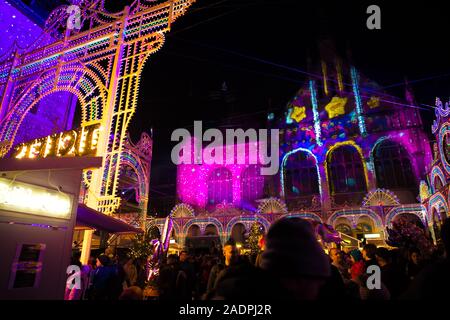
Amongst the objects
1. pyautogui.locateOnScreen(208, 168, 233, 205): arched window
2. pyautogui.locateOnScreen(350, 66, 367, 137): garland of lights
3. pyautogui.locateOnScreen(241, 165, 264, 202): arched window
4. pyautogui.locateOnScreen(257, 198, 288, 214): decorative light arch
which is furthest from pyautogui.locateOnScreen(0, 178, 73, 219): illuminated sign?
pyautogui.locateOnScreen(350, 66, 367, 137): garland of lights

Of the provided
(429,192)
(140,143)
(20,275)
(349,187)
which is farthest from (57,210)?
(349,187)

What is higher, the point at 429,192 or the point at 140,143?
the point at 140,143

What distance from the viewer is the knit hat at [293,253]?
140 centimetres

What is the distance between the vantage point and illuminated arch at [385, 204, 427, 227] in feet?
55.1

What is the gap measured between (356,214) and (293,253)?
1910 centimetres

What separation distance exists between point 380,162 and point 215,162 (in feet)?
44.0

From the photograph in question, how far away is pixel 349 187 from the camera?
21.3m

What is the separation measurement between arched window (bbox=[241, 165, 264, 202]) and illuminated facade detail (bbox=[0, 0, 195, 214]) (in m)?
17.0

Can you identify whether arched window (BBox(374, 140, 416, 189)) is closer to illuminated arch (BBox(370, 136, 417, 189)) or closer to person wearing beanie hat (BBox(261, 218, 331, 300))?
illuminated arch (BBox(370, 136, 417, 189))

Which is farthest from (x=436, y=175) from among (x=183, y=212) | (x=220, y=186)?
(x=183, y=212)

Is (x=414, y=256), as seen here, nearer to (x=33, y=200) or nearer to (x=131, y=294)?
(x=131, y=294)

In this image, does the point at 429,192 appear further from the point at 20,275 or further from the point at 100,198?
the point at 20,275

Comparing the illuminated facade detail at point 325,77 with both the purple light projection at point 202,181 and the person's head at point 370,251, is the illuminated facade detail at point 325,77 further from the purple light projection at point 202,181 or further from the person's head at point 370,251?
the person's head at point 370,251
